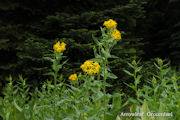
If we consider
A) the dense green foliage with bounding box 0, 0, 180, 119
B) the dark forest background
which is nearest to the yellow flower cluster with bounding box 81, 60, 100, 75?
the dense green foliage with bounding box 0, 0, 180, 119

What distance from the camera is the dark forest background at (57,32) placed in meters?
3.51

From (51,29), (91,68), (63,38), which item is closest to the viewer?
(91,68)

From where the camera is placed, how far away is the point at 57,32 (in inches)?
157

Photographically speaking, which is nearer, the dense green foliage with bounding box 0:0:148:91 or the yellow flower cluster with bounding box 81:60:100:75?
the yellow flower cluster with bounding box 81:60:100:75

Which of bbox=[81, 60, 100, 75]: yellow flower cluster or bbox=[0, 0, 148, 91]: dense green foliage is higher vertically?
bbox=[0, 0, 148, 91]: dense green foliage

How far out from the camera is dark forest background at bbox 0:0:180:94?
351 cm

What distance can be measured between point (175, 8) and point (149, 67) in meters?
4.88

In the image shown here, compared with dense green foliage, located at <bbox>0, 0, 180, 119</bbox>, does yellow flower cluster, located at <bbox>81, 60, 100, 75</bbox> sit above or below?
below

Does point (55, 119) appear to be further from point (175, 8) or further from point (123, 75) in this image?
point (175, 8)

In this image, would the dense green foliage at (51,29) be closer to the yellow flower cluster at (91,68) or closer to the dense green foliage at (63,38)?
the dense green foliage at (63,38)

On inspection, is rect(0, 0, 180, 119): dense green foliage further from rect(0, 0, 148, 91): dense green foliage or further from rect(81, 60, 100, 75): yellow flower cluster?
rect(81, 60, 100, 75): yellow flower cluster

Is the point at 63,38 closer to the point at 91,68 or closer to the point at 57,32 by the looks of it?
the point at 57,32

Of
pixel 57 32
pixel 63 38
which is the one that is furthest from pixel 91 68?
pixel 57 32

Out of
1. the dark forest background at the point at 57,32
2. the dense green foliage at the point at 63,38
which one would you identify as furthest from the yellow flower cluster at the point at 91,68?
the dark forest background at the point at 57,32
